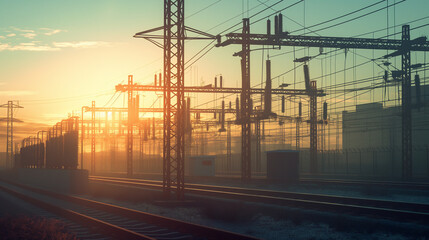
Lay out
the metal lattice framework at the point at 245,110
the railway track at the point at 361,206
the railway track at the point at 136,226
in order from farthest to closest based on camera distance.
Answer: the metal lattice framework at the point at 245,110 < the railway track at the point at 361,206 < the railway track at the point at 136,226

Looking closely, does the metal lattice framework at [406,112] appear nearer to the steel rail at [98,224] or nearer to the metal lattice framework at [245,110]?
the metal lattice framework at [245,110]

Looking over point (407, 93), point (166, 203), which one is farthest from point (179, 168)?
point (407, 93)

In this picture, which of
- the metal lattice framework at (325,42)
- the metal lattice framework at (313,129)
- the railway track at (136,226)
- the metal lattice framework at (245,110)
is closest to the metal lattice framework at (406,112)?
the metal lattice framework at (325,42)

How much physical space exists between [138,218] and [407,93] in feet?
90.5

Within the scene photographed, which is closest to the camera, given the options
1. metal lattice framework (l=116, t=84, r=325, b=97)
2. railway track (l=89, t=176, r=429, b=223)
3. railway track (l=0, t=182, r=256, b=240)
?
railway track (l=0, t=182, r=256, b=240)

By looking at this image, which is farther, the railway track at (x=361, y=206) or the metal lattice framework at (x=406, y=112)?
the metal lattice framework at (x=406, y=112)

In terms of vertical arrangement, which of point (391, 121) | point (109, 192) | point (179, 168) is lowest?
point (109, 192)

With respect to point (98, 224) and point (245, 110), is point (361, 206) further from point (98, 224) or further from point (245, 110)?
point (245, 110)

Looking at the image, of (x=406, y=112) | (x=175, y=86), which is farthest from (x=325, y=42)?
(x=175, y=86)

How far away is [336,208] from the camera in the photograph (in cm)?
1733

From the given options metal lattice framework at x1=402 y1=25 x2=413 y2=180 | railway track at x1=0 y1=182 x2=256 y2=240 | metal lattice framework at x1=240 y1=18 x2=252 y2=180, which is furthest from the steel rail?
metal lattice framework at x1=402 y1=25 x2=413 y2=180

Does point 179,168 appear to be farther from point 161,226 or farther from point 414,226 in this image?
point 414,226

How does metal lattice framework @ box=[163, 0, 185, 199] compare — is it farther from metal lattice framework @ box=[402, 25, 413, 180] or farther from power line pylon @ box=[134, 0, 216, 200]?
metal lattice framework @ box=[402, 25, 413, 180]

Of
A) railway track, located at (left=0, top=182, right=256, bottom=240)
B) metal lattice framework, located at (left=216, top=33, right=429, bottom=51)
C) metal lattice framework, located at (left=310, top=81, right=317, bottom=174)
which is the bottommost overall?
railway track, located at (left=0, top=182, right=256, bottom=240)
